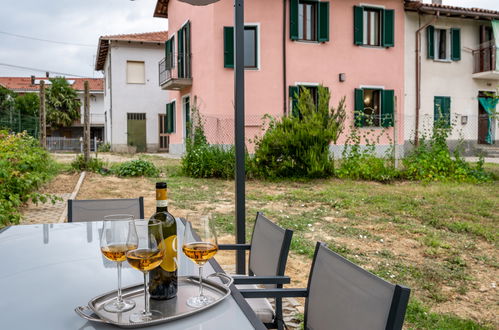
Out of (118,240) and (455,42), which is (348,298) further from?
(455,42)

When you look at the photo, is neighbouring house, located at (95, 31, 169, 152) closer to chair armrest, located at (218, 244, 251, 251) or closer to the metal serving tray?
chair armrest, located at (218, 244, 251, 251)

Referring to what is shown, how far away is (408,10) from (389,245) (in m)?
13.5

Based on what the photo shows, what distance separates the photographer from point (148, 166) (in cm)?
1080

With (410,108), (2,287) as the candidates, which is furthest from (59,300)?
(410,108)

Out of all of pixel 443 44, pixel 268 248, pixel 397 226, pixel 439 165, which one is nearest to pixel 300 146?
pixel 439 165

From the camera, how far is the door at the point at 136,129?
2266cm

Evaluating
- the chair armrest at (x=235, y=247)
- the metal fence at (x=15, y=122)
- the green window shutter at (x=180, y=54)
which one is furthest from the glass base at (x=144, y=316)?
the green window shutter at (x=180, y=54)

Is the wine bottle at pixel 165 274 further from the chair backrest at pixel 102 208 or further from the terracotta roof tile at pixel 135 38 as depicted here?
the terracotta roof tile at pixel 135 38

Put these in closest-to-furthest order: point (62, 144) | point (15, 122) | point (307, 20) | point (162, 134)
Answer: point (15, 122)
point (307, 20)
point (162, 134)
point (62, 144)

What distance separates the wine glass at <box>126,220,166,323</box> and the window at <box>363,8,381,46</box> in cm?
1520

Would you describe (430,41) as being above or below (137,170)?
above

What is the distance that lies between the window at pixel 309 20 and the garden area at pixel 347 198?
16.0 ft

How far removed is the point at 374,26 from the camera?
15.3 metres

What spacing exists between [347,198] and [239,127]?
484 cm
